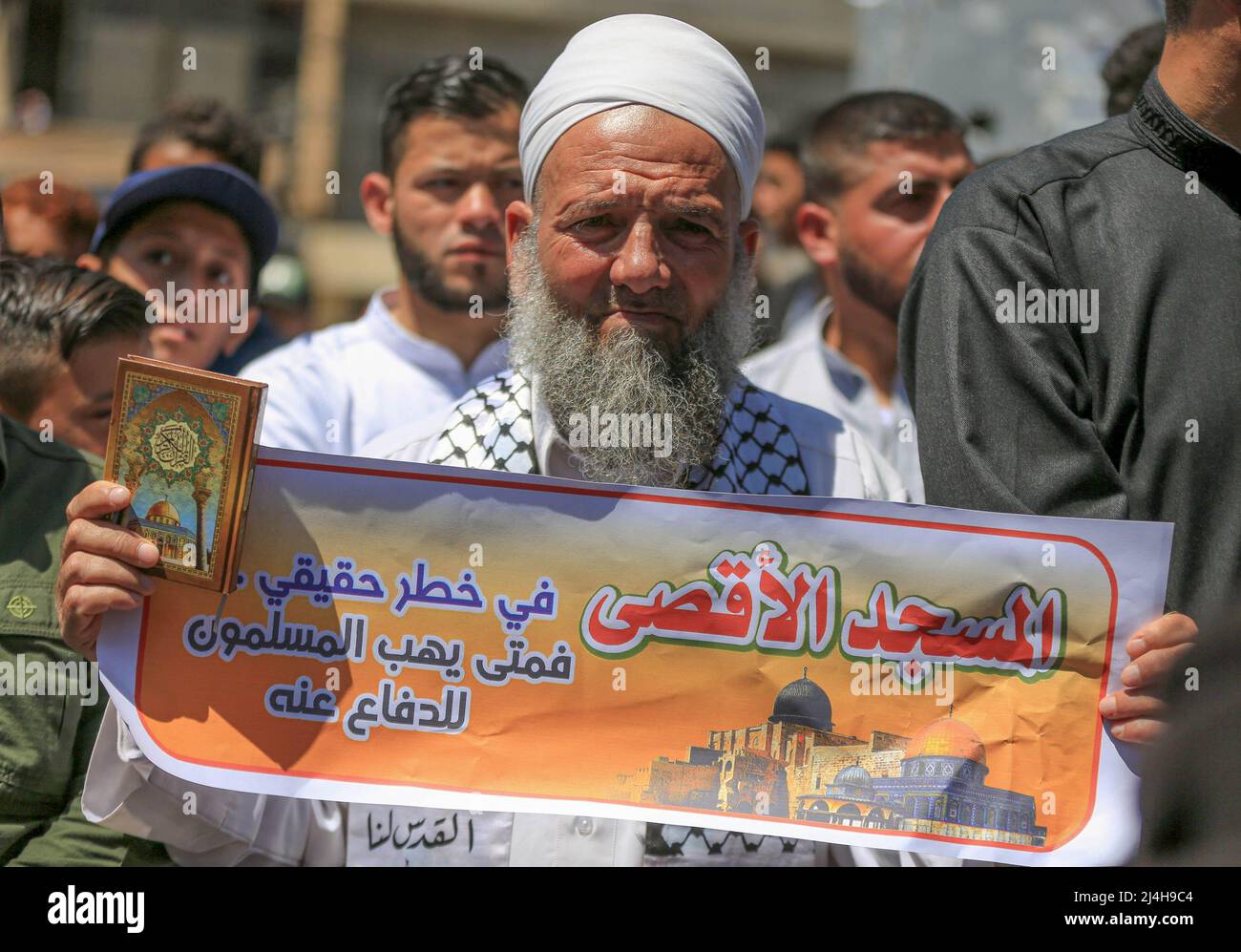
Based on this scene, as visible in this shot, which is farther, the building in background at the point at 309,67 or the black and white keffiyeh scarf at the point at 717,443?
the building in background at the point at 309,67

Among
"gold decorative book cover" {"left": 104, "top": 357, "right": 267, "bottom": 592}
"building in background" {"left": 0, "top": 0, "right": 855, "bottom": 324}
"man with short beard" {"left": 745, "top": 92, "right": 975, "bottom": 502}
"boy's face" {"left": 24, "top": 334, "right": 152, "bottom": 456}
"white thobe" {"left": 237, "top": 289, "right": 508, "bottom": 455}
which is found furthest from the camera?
"building in background" {"left": 0, "top": 0, "right": 855, "bottom": 324}

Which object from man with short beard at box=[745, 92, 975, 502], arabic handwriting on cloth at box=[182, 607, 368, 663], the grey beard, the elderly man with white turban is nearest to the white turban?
the elderly man with white turban

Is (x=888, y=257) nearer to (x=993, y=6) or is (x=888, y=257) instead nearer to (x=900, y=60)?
(x=900, y=60)

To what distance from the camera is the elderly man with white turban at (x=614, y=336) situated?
250cm

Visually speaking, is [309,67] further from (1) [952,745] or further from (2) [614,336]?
(1) [952,745]

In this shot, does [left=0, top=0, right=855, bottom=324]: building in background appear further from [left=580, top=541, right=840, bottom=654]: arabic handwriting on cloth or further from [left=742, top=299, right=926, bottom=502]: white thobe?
[left=580, top=541, right=840, bottom=654]: arabic handwriting on cloth

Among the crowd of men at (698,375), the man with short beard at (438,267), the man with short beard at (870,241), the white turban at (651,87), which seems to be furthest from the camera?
the man with short beard at (870,241)

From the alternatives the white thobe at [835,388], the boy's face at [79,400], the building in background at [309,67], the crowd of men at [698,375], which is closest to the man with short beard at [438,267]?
the crowd of men at [698,375]

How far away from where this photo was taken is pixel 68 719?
2508 mm

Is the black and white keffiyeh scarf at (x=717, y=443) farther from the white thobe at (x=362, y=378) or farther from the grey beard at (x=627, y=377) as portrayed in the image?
the white thobe at (x=362, y=378)

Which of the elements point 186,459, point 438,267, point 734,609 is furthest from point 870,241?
point 186,459

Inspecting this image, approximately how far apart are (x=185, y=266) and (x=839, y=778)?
264cm

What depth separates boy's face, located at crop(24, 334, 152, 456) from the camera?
314 centimetres

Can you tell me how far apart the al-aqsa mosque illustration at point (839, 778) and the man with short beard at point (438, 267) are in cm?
185
